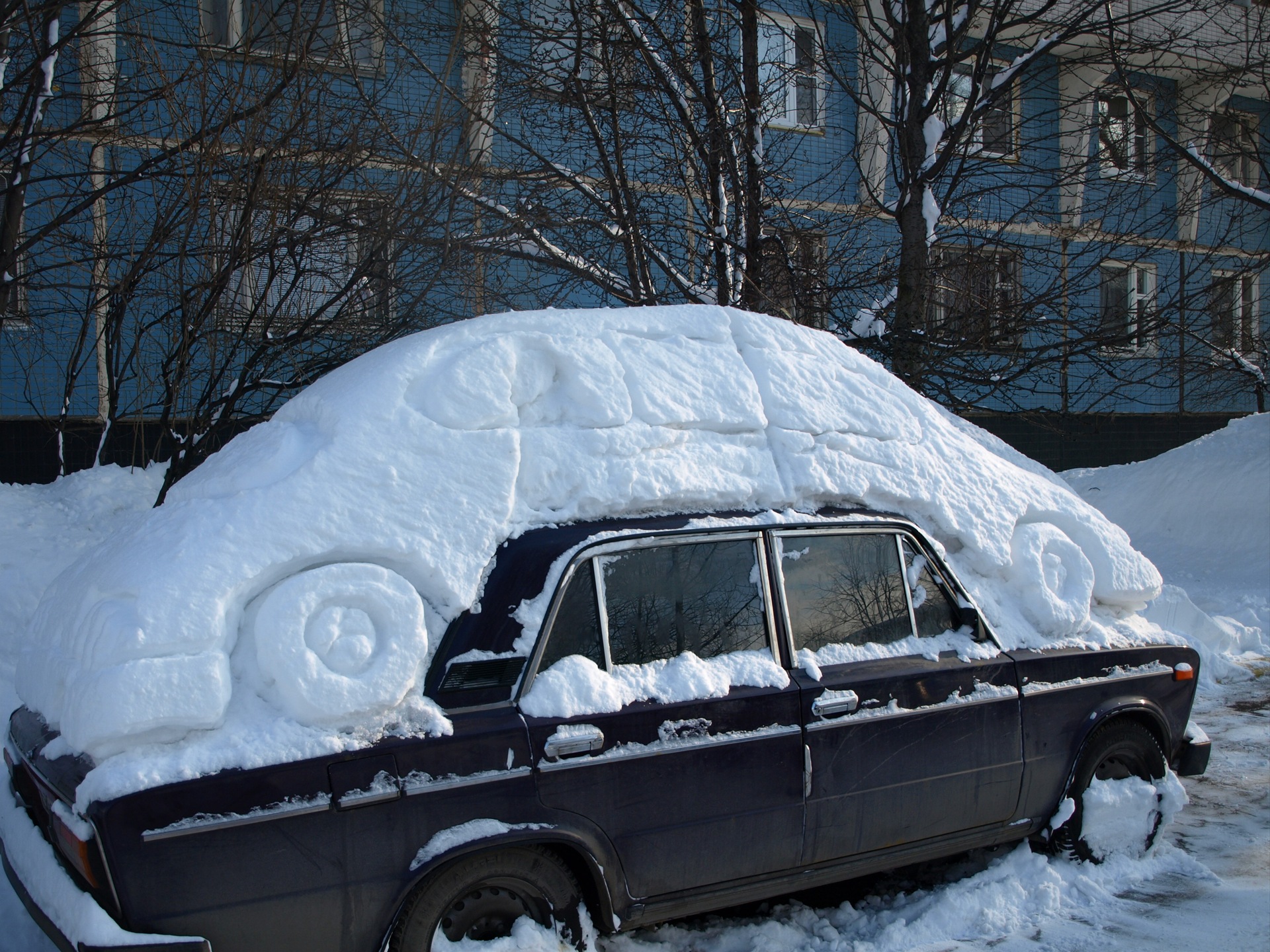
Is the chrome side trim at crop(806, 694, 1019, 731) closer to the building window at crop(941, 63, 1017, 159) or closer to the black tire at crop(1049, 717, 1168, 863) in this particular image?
the black tire at crop(1049, 717, 1168, 863)

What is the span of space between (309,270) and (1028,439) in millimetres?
12943

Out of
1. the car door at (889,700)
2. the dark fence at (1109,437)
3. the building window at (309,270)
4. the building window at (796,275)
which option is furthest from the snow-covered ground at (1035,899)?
the dark fence at (1109,437)

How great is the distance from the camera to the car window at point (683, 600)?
3004mm

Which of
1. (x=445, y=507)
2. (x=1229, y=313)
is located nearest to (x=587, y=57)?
(x=445, y=507)

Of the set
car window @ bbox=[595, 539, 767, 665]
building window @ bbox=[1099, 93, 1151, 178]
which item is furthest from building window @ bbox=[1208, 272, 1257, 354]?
car window @ bbox=[595, 539, 767, 665]

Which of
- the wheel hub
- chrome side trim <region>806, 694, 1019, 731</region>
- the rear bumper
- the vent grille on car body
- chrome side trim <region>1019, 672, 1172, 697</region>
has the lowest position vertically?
the wheel hub

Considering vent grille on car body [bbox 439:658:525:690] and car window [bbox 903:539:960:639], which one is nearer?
vent grille on car body [bbox 439:658:525:690]

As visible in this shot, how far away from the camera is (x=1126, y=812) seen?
156 inches

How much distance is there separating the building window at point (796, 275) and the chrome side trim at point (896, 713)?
481 cm

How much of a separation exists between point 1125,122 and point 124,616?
11.7 metres

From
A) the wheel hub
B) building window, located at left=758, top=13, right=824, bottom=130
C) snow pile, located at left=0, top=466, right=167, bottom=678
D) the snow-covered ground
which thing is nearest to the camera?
the wheel hub

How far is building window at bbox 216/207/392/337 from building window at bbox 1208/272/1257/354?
278 inches

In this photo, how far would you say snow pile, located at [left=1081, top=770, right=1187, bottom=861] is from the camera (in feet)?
12.7

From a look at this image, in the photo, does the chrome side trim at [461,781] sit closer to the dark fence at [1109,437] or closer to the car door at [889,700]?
the car door at [889,700]
